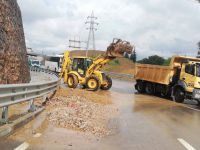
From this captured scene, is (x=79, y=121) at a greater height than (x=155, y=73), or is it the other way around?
(x=155, y=73)

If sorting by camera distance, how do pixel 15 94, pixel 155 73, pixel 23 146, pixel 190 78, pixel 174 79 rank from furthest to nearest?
pixel 155 73 → pixel 174 79 → pixel 190 78 → pixel 15 94 → pixel 23 146

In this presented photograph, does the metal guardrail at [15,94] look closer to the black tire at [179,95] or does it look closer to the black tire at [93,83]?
the black tire at [179,95]

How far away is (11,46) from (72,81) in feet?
51.6

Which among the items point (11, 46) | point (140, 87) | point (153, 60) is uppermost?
point (153, 60)

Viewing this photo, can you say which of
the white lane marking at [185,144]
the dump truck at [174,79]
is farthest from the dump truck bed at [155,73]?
the white lane marking at [185,144]

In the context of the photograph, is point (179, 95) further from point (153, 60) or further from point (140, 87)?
point (153, 60)

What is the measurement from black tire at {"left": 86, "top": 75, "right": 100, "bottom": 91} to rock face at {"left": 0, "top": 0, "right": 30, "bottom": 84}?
41.9ft

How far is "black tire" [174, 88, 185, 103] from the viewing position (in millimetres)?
29234

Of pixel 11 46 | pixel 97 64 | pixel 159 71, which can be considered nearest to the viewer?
pixel 11 46

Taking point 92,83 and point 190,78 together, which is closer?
point 190,78

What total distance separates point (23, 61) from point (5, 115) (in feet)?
32.3

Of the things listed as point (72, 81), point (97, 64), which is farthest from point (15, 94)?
point (97, 64)

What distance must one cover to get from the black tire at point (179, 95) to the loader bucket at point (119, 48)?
5.80 meters

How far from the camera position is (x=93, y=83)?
34.2 m
